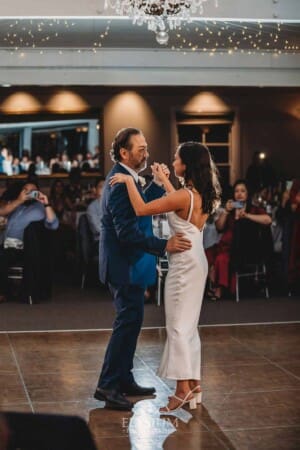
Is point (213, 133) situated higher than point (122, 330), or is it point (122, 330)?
point (213, 133)

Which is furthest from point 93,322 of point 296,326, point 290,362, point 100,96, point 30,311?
point 100,96

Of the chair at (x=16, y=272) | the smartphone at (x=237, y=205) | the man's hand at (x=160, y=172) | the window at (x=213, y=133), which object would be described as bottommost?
the chair at (x=16, y=272)

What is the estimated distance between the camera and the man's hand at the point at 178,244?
175 inches

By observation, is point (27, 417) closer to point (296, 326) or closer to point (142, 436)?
point (142, 436)

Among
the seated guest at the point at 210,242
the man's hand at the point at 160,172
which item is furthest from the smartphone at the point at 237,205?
the man's hand at the point at 160,172

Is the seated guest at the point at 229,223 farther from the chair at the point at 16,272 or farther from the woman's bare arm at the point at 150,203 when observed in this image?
the woman's bare arm at the point at 150,203

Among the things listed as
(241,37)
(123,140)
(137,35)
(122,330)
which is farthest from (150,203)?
(241,37)

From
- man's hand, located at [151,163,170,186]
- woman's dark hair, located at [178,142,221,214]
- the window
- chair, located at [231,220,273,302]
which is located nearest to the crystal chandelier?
chair, located at [231,220,273,302]

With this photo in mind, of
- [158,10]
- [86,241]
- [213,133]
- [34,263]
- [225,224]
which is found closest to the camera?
[34,263]

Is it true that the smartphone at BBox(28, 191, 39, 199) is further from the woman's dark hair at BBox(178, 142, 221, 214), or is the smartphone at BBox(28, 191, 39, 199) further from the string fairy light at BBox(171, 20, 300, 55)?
the woman's dark hair at BBox(178, 142, 221, 214)

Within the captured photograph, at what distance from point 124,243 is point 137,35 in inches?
280

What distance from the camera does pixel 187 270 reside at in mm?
4535

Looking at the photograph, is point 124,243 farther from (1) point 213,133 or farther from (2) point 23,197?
(1) point 213,133

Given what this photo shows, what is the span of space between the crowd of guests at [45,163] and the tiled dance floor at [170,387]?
25.1ft
